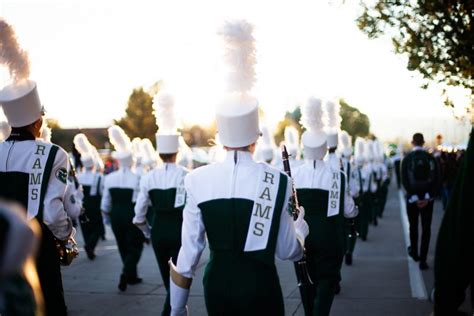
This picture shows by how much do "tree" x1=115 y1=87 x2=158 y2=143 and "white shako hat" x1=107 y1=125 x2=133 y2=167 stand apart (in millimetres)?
50375

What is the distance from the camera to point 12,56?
4.97m

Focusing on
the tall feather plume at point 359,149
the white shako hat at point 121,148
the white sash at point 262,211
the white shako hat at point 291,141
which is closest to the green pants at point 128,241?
the white shako hat at point 121,148

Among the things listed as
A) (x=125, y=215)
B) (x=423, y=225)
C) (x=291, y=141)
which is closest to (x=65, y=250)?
(x=125, y=215)

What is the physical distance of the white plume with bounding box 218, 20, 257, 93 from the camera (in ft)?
13.4

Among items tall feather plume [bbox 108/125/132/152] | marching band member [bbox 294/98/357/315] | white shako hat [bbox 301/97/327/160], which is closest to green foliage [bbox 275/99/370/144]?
tall feather plume [bbox 108/125/132/152]

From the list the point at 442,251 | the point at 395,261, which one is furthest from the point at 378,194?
the point at 442,251

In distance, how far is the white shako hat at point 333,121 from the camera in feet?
31.1

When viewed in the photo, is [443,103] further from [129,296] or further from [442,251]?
[442,251]

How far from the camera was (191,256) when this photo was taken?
3703 mm

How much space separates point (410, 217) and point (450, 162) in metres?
10.7

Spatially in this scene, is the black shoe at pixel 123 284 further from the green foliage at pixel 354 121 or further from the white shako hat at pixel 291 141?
the green foliage at pixel 354 121

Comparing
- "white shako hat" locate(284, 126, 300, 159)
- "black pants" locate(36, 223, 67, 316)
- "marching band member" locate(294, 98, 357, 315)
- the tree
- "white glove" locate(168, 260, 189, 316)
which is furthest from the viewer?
the tree

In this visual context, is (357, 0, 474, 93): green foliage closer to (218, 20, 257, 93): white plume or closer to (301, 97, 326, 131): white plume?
(301, 97, 326, 131): white plume

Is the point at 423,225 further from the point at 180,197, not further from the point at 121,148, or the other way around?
the point at 121,148
